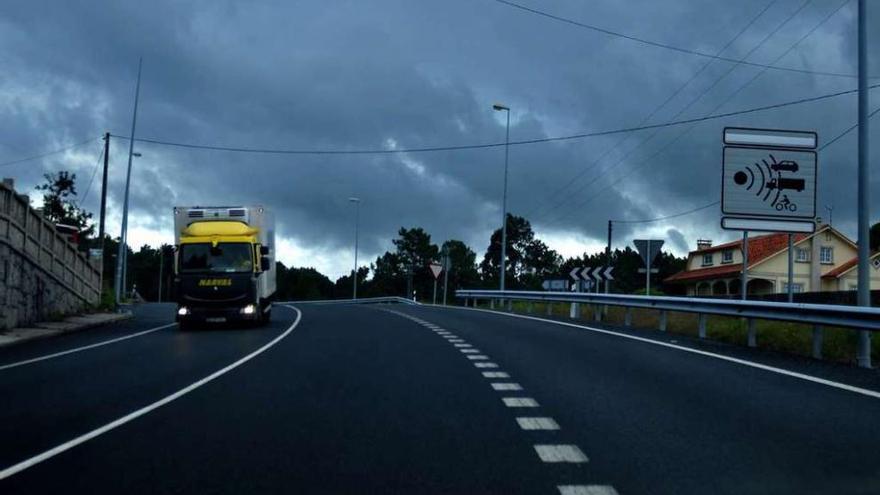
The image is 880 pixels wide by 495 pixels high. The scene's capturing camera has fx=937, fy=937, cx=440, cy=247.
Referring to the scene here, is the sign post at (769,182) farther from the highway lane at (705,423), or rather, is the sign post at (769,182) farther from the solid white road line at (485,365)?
the solid white road line at (485,365)

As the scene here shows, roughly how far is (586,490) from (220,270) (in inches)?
803

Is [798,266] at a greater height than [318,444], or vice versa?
[798,266]

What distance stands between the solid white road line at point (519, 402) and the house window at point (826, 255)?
67448 millimetres

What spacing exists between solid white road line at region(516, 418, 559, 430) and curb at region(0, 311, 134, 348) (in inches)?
578

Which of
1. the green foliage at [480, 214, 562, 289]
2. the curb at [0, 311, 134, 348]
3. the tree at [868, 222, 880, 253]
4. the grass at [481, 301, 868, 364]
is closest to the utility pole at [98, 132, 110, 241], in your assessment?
the curb at [0, 311, 134, 348]

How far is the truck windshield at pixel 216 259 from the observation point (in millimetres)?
24906

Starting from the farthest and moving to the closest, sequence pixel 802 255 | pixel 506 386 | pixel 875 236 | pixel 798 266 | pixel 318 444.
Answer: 1. pixel 875 236
2. pixel 802 255
3. pixel 798 266
4. pixel 506 386
5. pixel 318 444

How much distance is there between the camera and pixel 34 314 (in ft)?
84.1

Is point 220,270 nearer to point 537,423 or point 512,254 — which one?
point 537,423

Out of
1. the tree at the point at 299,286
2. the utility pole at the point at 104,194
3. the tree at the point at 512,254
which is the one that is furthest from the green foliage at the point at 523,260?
the utility pole at the point at 104,194

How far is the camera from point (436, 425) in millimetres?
8047

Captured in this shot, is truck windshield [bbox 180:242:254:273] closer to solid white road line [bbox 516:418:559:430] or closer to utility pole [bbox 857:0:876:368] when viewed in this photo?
utility pole [bbox 857:0:876:368]

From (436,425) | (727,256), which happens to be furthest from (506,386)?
A: (727,256)

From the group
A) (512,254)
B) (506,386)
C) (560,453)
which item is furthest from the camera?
(512,254)
